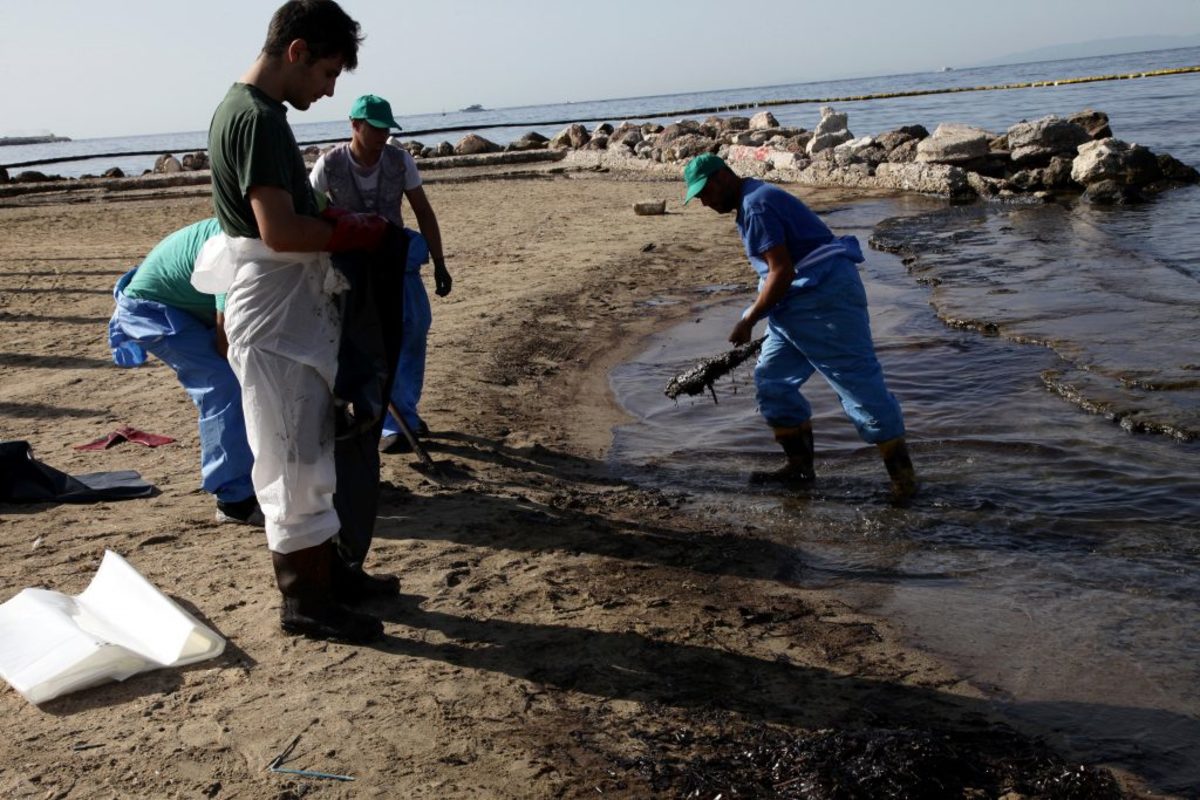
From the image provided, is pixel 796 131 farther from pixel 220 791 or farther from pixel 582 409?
pixel 220 791

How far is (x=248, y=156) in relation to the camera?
315cm

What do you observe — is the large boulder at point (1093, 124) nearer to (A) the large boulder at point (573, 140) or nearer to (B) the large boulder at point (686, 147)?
(B) the large boulder at point (686, 147)

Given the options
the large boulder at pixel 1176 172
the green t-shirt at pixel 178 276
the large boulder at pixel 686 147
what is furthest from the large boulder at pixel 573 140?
the green t-shirt at pixel 178 276

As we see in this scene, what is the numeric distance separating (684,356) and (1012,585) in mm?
4240

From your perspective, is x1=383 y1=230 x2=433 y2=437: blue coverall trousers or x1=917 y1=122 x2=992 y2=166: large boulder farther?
x1=917 y1=122 x2=992 y2=166: large boulder

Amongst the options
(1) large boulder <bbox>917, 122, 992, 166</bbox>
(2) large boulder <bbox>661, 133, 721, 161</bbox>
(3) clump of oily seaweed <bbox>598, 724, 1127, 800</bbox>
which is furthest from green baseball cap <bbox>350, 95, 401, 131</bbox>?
(2) large boulder <bbox>661, 133, 721, 161</bbox>

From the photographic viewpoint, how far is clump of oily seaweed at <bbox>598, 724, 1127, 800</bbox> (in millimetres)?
2902

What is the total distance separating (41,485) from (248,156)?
284 cm

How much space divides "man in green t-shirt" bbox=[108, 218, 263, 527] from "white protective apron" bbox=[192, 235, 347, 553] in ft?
3.87

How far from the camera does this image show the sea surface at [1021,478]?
3639 millimetres

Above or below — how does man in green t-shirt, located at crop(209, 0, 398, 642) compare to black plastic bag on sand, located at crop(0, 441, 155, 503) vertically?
above

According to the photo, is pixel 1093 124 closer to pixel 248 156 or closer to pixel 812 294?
pixel 812 294

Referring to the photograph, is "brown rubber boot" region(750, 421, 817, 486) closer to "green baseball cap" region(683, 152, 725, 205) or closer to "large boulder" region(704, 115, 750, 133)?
"green baseball cap" region(683, 152, 725, 205)

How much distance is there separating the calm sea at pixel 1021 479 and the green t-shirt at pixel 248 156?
2.42 metres
